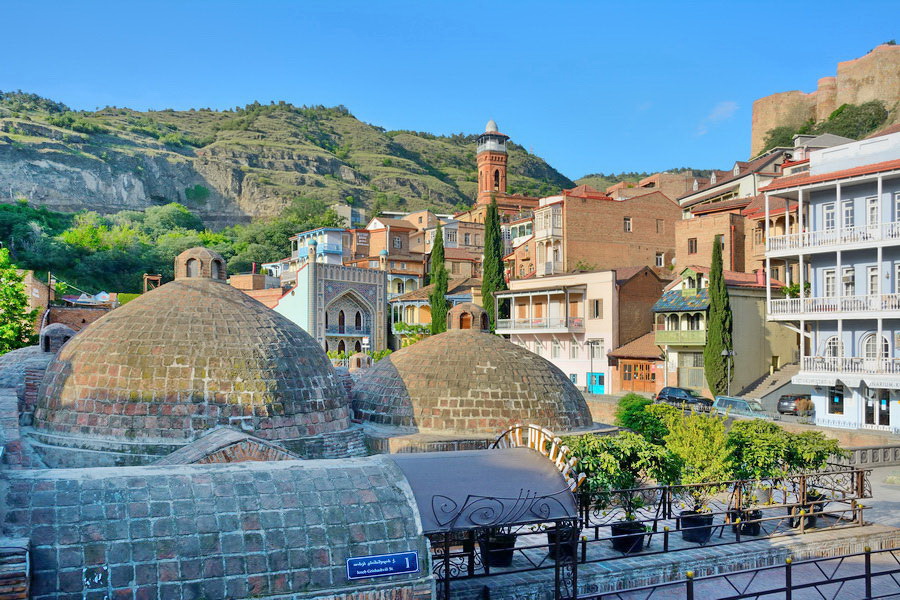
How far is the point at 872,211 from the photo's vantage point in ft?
94.6

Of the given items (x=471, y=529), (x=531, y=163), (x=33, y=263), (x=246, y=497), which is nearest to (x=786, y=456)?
(x=471, y=529)

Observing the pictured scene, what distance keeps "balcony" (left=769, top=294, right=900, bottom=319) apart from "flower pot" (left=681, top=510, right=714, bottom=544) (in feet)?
55.8

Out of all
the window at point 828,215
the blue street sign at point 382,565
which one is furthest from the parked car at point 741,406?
the blue street sign at point 382,565

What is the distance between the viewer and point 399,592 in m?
8.80

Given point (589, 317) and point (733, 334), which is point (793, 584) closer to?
point (733, 334)

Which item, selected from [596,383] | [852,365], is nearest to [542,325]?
[596,383]

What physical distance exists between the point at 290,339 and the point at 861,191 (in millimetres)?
24114

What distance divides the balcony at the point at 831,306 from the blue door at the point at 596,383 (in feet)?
43.5

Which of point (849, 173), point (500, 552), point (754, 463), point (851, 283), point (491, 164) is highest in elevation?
point (491, 164)

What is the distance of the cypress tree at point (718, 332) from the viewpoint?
35562 mm

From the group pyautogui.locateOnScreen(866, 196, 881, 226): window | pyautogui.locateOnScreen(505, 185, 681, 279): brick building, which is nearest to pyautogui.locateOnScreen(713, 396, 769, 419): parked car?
pyautogui.locateOnScreen(866, 196, 881, 226): window

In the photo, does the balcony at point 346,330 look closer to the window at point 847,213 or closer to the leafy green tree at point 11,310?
the leafy green tree at point 11,310

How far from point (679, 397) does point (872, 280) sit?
9.78 m

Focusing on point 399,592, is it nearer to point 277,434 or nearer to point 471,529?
point 471,529
